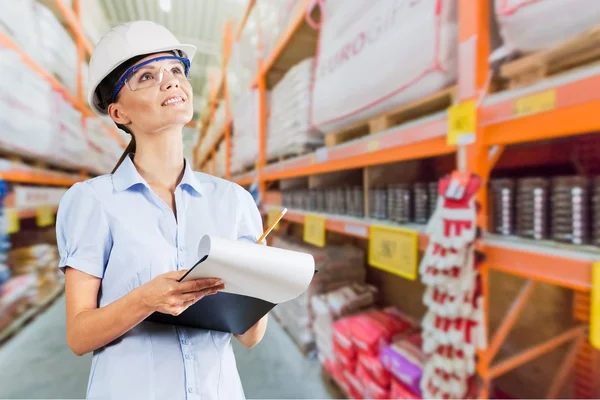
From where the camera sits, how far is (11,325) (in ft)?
8.42

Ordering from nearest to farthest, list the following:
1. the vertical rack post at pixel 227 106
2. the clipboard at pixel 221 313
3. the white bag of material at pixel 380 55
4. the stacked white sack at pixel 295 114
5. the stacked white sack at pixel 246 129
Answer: the clipboard at pixel 221 313 → the white bag of material at pixel 380 55 → the stacked white sack at pixel 295 114 → the stacked white sack at pixel 246 129 → the vertical rack post at pixel 227 106

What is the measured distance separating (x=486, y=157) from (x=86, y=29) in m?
4.41

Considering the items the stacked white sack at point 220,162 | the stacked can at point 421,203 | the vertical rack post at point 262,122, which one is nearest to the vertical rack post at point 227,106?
the stacked white sack at point 220,162

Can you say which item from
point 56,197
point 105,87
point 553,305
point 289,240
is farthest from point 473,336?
point 56,197

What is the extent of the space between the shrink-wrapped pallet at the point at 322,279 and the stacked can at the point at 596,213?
165 centimetres

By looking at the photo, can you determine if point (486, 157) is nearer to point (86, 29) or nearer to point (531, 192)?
point (531, 192)

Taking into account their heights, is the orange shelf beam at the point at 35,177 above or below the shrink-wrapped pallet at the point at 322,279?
above

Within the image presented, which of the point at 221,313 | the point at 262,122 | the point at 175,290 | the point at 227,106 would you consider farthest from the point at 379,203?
the point at 227,106

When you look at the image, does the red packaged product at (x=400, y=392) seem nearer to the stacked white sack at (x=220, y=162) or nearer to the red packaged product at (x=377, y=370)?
the red packaged product at (x=377, y=370)

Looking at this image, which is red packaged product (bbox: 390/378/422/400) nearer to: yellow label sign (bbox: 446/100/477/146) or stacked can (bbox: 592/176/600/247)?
stacked can (bbox: 592/176/600/247)

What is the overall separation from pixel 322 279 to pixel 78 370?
1.68 meters

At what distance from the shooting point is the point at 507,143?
87 cm

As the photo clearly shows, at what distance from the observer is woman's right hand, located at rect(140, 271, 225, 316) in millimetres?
498

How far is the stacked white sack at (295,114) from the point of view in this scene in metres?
2.00
